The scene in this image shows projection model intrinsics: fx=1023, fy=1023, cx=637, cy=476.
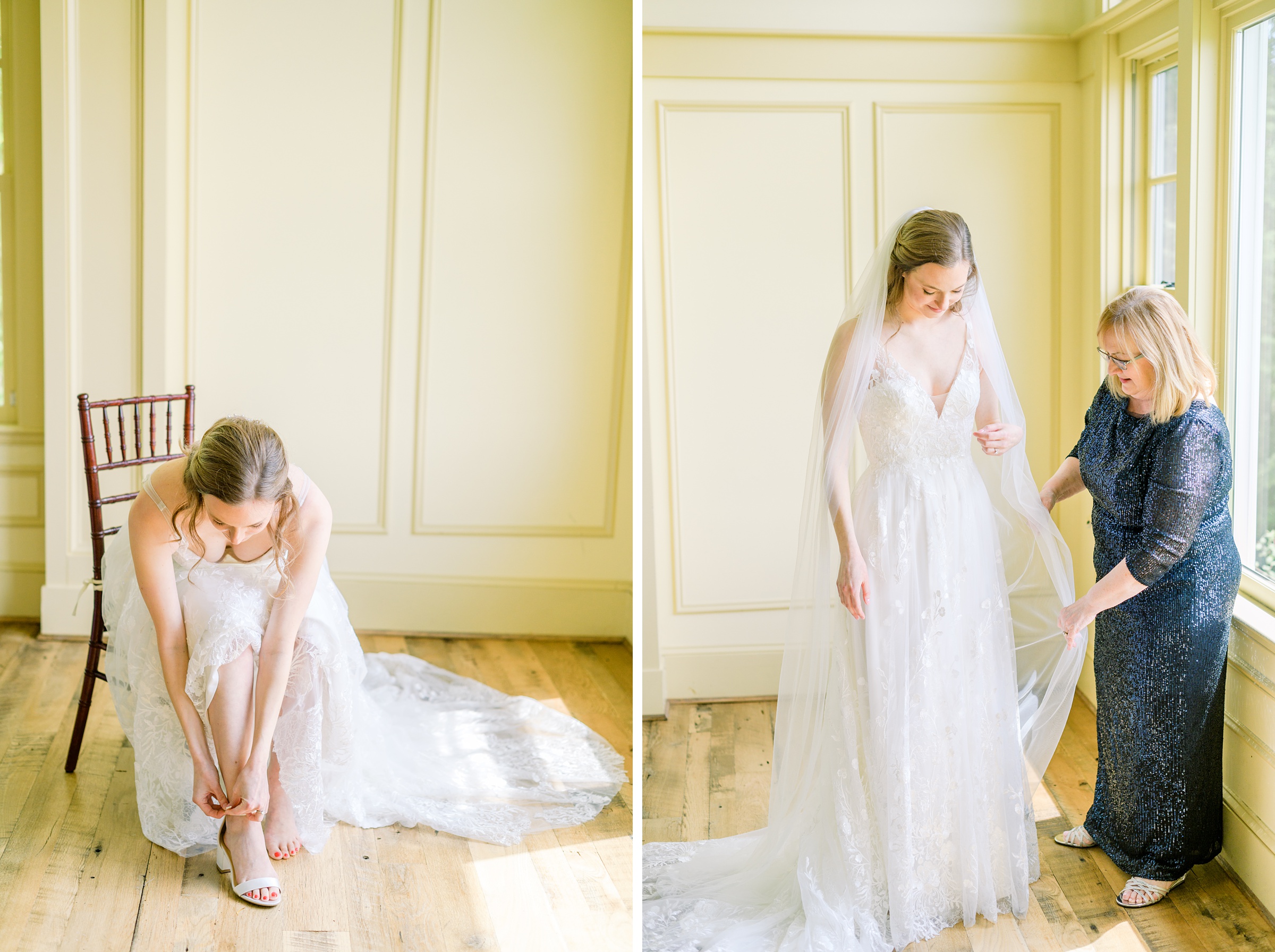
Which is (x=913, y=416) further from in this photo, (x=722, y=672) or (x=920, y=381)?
(x=722, y=672)

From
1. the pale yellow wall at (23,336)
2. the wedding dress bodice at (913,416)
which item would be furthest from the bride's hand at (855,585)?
the pale yellow wall at (23,336)

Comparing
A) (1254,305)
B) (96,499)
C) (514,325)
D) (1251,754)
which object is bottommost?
(1251,754)

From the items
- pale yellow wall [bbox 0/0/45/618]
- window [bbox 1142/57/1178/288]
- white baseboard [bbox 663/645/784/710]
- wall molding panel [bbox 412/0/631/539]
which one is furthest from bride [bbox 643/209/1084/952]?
pale yellow wall [bbox 0/0/45/618]

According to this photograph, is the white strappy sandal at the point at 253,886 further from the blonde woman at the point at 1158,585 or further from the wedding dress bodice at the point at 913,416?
the blonde woman at the point at 1158,585

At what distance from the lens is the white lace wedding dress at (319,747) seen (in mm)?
2484

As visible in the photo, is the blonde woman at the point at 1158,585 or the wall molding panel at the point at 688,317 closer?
the blonde woman at the point at 1158,585

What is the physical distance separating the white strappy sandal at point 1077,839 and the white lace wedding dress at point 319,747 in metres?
1.22

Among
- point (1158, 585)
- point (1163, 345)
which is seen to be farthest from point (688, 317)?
point (1158, 585)

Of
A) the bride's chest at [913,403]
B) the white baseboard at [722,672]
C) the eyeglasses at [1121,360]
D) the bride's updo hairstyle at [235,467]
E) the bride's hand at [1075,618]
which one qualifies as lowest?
the white baseboard at [722,672]

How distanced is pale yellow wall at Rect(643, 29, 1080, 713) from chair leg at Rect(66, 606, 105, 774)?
175cm

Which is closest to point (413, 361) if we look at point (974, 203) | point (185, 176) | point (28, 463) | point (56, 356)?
point (185, 176)

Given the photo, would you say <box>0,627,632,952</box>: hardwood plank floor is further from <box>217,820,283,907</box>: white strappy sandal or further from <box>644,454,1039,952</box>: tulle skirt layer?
<box>644,454,1039,952</box>: tulle skirt layer

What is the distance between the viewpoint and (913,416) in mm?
2246

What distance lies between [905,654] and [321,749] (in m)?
1.50
